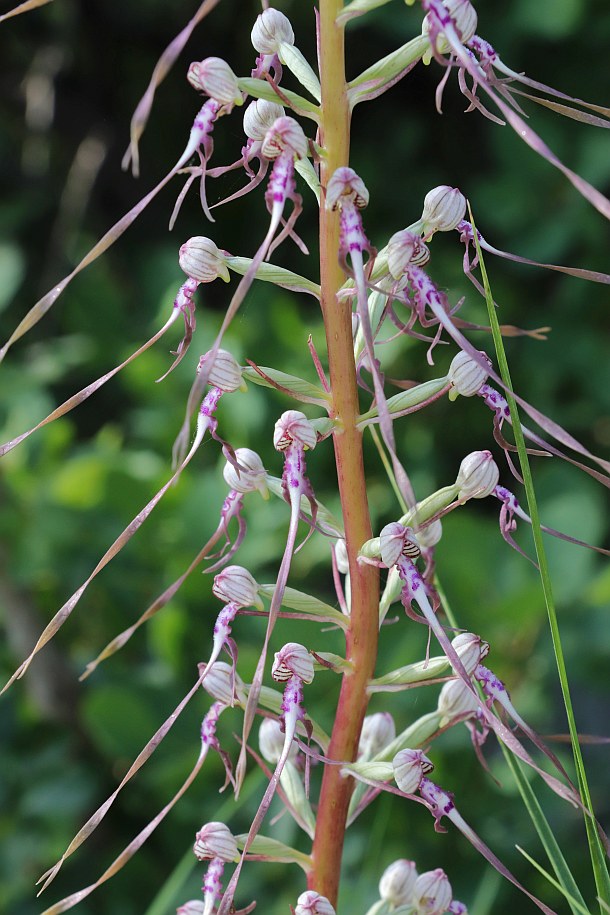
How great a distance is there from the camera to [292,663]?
0.39 metres

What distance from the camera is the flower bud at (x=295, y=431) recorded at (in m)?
0.37

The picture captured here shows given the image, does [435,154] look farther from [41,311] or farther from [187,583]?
[41,311]

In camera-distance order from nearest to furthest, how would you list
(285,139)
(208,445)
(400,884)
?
1. (285,139)
2. (400,884)
3. (208,445)

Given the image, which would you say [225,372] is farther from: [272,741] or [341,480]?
[272,741]

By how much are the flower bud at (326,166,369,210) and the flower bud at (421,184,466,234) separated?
0.04m

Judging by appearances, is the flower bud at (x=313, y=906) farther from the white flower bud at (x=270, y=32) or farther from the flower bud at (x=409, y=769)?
the white flower bud at (x=270, y=32)

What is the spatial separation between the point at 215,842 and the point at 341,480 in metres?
0.16

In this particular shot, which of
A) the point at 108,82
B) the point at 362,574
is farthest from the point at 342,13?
the point at 108,82

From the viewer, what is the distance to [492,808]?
973 millimetres

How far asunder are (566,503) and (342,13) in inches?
33.4

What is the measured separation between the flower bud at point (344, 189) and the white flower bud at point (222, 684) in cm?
19

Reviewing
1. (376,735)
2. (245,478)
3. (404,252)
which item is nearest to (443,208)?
(404,252)

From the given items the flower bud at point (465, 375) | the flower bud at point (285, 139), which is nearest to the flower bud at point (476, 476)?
the flower bud at point (465, 375)

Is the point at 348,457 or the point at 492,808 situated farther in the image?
the point at 492,808
